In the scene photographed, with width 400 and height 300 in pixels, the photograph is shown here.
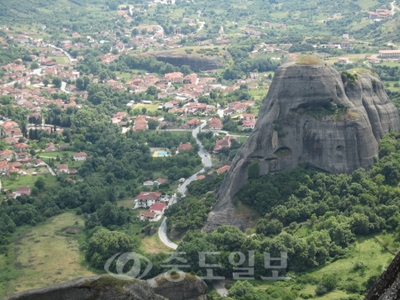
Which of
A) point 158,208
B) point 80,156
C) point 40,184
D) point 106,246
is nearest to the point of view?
point 106,246

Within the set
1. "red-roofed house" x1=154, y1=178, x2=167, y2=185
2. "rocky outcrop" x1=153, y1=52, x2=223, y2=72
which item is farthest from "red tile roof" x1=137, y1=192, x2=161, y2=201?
"rocky outcrop" x1=153, y1=52, x2=223, y2=72

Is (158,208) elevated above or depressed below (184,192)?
below

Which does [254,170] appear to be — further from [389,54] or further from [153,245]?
[389,54]

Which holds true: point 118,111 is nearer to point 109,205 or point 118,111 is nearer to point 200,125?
point 200,125
